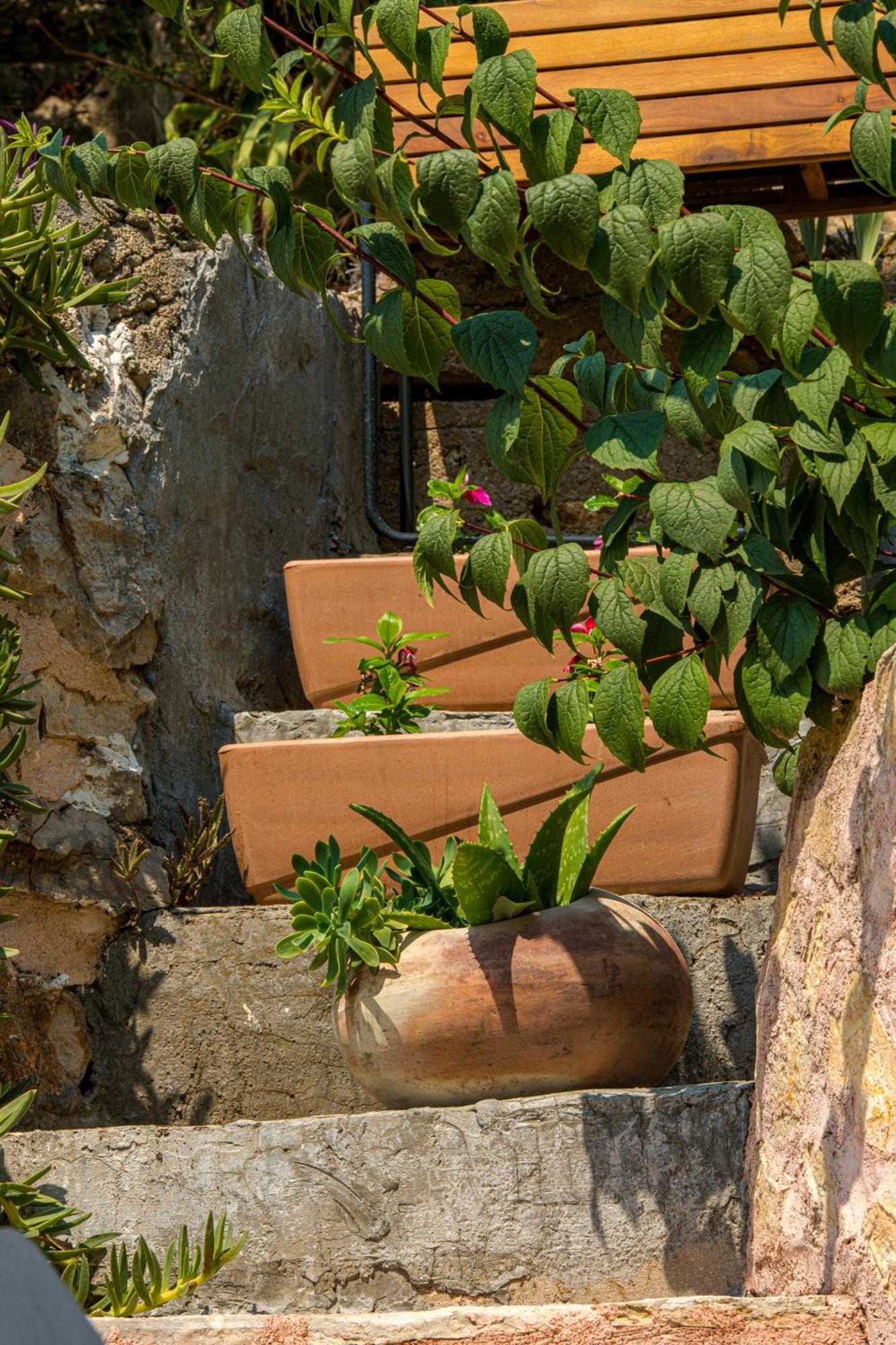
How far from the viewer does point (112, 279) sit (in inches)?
121

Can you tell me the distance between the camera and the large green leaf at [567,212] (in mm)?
1447

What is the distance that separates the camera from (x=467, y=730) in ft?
9.80

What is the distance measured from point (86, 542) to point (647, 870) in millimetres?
1115

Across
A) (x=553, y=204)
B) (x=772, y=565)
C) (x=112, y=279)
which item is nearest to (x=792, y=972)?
(x=772, y=565)

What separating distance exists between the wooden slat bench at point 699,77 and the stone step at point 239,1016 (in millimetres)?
1839

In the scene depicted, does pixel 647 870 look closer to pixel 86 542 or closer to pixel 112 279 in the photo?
pixel 86 542

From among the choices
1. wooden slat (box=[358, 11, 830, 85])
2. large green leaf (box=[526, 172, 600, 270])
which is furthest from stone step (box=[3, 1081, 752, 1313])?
wooden slat (box=[358, 11, 830, 85])

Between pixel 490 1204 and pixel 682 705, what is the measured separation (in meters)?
0.76

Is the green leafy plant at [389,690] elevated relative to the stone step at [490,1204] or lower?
elevated

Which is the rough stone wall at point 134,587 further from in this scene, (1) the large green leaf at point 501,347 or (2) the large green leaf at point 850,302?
(2) the large green leaf at point 850,302

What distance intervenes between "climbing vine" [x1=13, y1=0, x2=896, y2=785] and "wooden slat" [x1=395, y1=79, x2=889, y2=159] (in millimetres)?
2046

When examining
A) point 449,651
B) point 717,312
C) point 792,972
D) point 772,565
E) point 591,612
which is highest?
point 717,312

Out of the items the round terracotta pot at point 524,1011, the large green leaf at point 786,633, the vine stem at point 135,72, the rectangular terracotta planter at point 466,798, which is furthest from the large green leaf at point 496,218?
the vine stem at point 135,72

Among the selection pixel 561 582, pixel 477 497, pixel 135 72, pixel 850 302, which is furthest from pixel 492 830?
pixel 135 72
